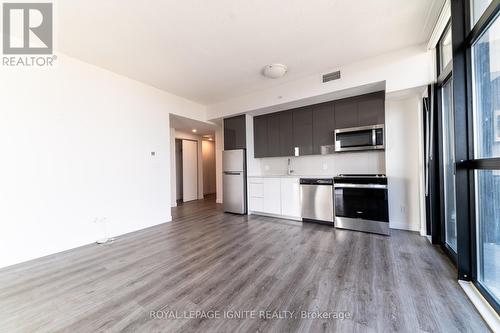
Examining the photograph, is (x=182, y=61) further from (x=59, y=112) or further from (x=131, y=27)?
(x=59, y=112)

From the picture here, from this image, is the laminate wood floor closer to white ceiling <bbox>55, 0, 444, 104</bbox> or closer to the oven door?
the oven door

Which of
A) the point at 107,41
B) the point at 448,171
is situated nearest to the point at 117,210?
the point at 107,41

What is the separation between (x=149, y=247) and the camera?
281 cm

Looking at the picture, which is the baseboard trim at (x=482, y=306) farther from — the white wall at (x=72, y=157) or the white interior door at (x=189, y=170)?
the white interior door at (x=189, y=170)

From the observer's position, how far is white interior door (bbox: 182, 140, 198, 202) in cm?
679

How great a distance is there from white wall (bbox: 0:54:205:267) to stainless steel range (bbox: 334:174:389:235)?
3597 millimetres

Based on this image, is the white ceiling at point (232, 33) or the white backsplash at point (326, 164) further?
the white backsplash at point (326, 164)

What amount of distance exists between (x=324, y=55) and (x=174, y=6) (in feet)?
7.18

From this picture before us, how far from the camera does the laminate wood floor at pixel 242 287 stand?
1387mm

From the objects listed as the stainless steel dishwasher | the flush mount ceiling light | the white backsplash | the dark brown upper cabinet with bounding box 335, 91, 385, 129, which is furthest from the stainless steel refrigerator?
the dark brown upper cabinet with bounding box 335, 91, 385, 129

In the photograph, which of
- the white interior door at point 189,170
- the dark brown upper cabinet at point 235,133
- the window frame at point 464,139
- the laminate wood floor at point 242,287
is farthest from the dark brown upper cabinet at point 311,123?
the white interior door at point 189,170

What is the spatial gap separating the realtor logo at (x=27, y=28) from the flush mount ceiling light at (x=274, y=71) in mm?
2732

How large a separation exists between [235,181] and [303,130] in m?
2.04

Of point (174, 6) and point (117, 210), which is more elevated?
point (174, 6)
